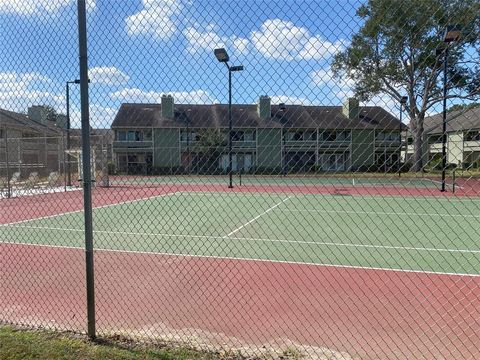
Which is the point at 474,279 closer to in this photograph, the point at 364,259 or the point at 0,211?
the point at 364,259

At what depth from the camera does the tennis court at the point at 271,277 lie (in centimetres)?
437

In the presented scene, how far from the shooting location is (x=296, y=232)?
10102 mm

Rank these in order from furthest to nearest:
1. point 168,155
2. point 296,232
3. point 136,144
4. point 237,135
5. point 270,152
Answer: point 136,144 → point 296,232 → point 168,155 → point 270,152 → point 237,135

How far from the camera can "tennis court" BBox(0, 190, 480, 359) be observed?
437 cm

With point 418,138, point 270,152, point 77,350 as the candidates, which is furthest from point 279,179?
point 77,350

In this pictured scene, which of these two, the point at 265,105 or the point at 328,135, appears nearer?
the point at 328,135

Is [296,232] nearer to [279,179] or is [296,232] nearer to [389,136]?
[279,179]

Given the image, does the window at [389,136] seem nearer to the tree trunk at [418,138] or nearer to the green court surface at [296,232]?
the tree trunk at [418,138]

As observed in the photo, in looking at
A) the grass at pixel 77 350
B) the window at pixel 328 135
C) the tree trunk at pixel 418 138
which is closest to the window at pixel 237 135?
the window at pixel 328 135

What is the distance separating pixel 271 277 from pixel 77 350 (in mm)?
3242

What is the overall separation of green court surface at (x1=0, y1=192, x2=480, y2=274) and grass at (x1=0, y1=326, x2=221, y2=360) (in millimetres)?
3942

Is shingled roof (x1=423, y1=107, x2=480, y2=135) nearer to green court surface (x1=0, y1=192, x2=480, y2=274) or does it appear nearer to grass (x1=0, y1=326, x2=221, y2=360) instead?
green court surface (x1=0, y1=192, x2=480, y2=274)

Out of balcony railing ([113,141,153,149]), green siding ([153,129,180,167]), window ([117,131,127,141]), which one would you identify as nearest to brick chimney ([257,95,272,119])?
green siding ([153,129,180,167])

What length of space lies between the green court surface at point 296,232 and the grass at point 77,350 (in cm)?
394
